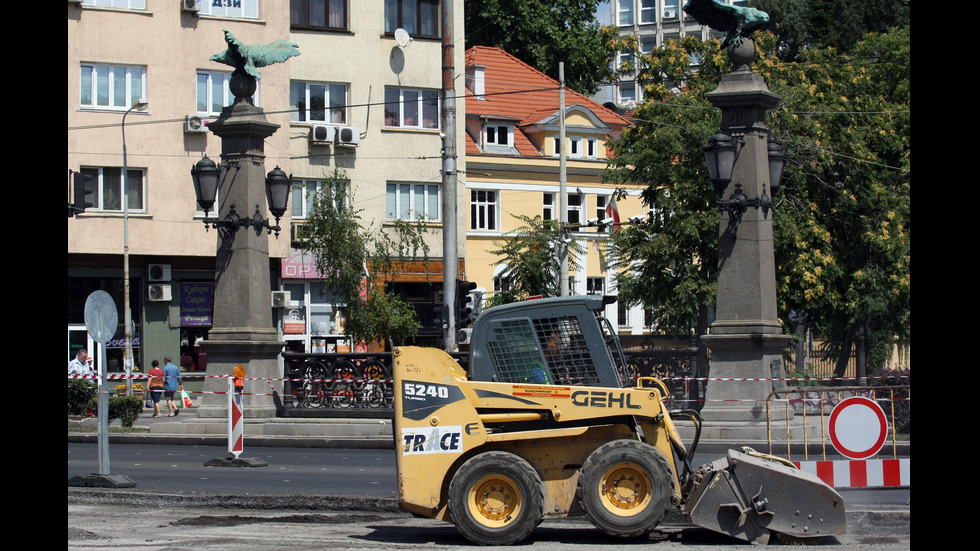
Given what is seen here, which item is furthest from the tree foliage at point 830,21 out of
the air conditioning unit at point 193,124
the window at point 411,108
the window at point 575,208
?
the air conditioning unit at point 193,124

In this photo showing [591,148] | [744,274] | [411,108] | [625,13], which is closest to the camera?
[744,274]

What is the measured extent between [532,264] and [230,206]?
1664cm

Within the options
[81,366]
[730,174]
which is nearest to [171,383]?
[81,366]

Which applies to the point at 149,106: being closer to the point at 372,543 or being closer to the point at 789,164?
the point at 789,164

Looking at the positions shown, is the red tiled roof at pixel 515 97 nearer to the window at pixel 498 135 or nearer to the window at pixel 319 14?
the window at pixel 498 135

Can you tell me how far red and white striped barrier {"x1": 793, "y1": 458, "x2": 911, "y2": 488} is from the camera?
1191 centimetres

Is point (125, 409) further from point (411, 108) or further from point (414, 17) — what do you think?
point (414, 17)

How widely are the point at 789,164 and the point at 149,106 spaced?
18.9 m

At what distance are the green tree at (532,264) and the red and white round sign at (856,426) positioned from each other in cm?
2400

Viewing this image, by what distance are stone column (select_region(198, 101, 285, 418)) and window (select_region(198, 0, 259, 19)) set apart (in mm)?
18483

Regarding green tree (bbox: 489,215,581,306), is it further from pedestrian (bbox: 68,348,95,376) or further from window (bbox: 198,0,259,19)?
pedestrian (bbox: 68,348,95,376)

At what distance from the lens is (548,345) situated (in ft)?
35.3

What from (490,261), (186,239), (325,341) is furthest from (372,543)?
(490,261)
